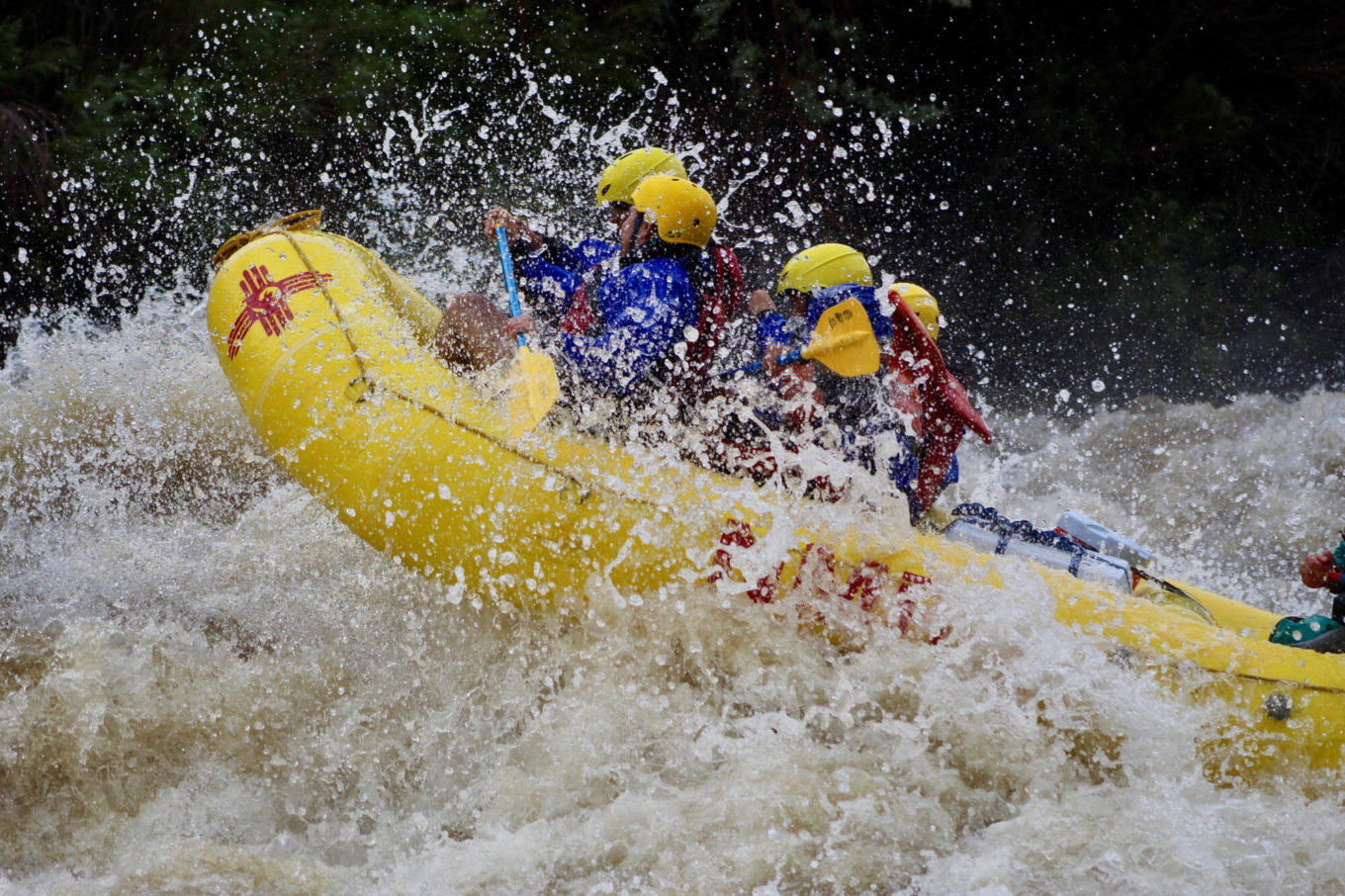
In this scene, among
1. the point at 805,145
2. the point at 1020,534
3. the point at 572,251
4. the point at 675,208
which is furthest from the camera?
the point at 805,145

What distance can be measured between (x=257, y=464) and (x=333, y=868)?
6.88 feet

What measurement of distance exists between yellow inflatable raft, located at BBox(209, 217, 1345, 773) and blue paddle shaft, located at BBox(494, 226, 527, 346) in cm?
41

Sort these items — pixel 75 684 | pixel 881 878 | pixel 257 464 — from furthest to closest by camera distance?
pixel 257 464, pixel 75 684, pixel 881 878

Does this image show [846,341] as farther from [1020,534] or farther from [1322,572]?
[1322,572]

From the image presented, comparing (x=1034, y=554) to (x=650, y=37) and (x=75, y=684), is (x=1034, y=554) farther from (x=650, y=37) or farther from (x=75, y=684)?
(x=650, y=37)

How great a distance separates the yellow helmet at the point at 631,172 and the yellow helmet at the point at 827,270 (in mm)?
507

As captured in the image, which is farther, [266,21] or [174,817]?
[266,21]

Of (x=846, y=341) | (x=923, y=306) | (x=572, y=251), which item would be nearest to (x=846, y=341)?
(x=846, y=341)

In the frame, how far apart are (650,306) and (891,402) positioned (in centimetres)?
80

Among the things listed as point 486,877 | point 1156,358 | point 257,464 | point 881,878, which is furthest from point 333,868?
point 1156,358

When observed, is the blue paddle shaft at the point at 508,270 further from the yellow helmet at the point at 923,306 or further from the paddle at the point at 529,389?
the yellow helmet at the point at 923,306

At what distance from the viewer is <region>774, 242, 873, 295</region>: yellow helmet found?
11.6 feet

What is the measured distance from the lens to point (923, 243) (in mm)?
7934

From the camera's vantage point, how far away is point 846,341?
3096 millimetres
